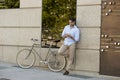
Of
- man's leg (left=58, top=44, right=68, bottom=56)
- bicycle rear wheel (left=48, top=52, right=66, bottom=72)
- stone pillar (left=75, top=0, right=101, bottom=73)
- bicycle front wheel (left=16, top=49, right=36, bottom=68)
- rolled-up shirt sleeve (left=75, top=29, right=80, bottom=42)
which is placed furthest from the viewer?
bicycle front wheel (left=16, top=49, right=36, bottom=68)

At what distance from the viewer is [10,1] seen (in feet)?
47.6

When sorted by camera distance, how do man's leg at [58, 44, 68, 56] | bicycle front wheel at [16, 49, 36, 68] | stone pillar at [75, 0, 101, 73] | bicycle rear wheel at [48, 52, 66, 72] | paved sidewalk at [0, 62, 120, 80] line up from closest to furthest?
paved sidewalk at [0, 62, 120, 80] < stone pillar at [75, 0, 101, 73] < man's leg at [58, 44, 68, 56] < bicycle rear wheel at [48, 52, 66, 72] < bicycle front wheel at [16, 49, 36, 68]

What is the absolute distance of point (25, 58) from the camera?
13336mm

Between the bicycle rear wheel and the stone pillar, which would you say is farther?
the bicycle rear wheel

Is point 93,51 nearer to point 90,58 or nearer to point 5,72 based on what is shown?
point 90,58

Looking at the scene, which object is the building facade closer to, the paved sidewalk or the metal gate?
the metal gate

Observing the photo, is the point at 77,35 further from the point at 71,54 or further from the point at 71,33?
the point at 71,54

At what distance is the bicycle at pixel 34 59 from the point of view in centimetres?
1243

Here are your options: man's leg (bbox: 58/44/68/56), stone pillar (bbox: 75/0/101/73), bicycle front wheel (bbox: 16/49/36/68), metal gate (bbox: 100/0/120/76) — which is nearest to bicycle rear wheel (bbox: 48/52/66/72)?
man's leg (bbox: 58/44/68/56)

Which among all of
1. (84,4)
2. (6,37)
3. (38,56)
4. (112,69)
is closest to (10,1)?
(6,37)

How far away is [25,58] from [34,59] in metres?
0.41

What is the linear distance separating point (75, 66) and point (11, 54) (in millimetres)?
3255

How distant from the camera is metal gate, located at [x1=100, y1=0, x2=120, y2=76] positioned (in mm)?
11070

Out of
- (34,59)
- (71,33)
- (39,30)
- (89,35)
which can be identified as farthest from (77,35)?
(34,59)
